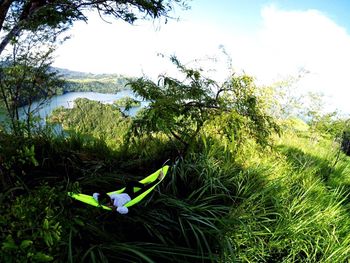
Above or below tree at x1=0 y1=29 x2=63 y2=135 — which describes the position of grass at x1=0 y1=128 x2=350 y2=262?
below

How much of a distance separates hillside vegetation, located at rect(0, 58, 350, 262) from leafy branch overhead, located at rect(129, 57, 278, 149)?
11 millimetres

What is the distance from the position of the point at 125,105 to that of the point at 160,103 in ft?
2.65

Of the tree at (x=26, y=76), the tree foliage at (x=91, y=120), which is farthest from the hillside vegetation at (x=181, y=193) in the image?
the tree at (x=26, y=76)

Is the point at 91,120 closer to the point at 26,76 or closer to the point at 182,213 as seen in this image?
Result: the point at 26,76

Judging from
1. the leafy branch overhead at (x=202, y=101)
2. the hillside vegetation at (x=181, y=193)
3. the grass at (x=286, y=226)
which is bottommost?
the grass at (x=286, y=226)

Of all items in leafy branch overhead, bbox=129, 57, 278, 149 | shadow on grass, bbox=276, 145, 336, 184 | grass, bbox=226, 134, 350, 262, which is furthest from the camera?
shadow on grass, bbox=276, 145, 336, 184

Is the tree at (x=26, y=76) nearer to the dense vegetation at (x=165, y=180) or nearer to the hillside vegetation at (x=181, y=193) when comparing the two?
the dense vegetation at (x=165, y=180)

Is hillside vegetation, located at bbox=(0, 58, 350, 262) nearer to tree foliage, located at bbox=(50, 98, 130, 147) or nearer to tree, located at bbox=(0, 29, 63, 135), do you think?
tree foliage, located at bbox=(50, 98, 130, 147)

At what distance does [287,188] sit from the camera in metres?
2.33

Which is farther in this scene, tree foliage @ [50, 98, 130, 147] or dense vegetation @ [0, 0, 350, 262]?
tree foliage @ [50, 98, 130, 147]

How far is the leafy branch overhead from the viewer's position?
2.44 meters

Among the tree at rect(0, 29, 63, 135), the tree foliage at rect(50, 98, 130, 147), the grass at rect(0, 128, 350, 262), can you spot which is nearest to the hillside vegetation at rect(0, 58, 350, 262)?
the grass at rect(0, 128, 350, 262)

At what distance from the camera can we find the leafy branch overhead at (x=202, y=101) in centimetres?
244

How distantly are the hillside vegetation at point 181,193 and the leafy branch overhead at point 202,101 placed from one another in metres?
0.01
